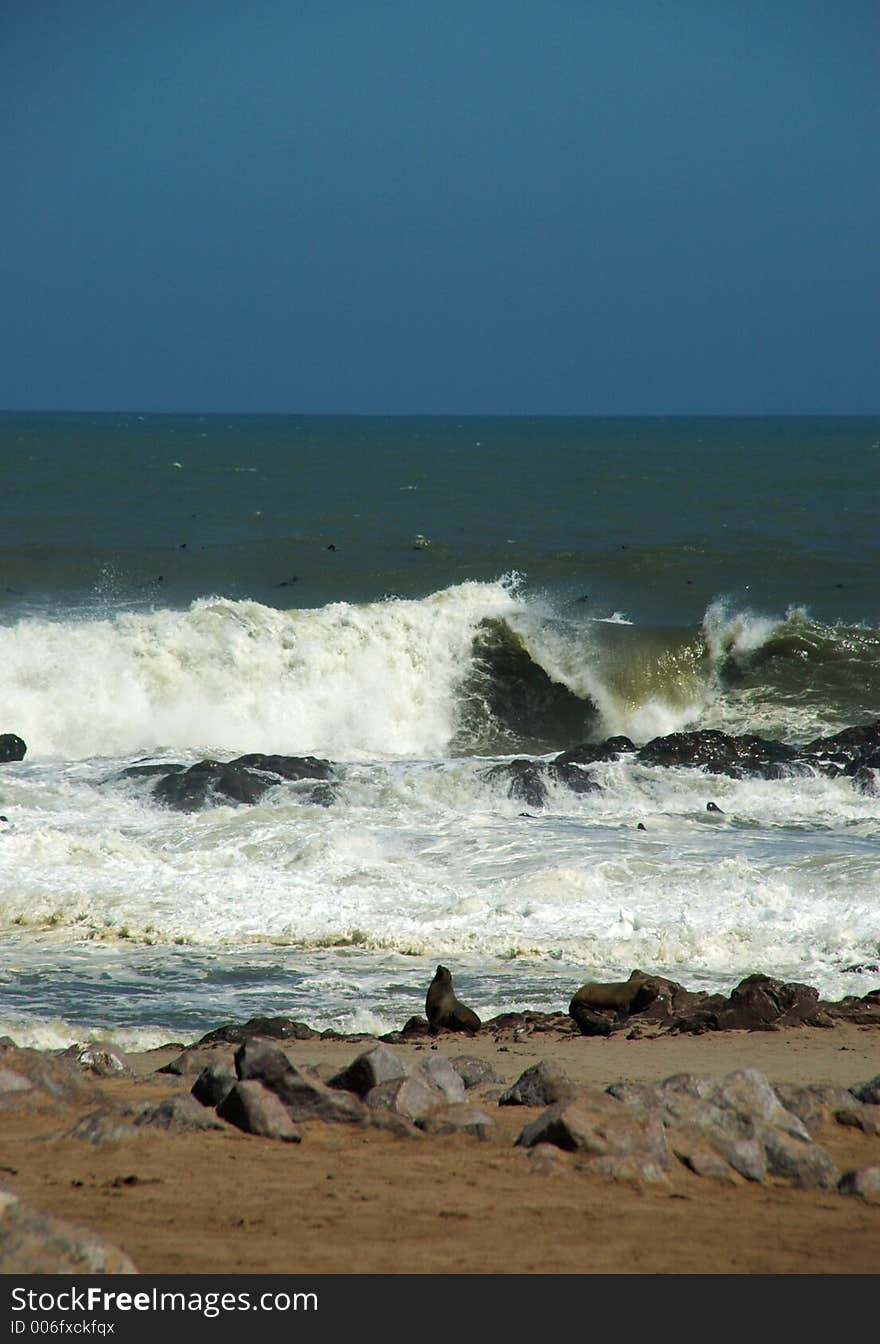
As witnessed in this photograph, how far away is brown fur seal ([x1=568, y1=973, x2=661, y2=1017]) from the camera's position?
31.0ft

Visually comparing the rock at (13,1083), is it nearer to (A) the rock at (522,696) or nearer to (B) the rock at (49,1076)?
(B) the rock at (49,1076)

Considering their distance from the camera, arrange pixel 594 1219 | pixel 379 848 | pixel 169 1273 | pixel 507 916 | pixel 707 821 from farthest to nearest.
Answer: pixel 707 821
pixel 379 848
pixel 507 916
pixel 594 1219
pixel 169 1273

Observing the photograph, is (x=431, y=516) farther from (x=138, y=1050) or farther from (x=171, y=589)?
(x=138, y=1050)

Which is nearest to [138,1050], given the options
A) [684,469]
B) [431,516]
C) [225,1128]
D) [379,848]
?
[225,1128]

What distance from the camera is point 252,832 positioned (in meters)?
14.4

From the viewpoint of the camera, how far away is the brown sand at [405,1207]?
4.81 m

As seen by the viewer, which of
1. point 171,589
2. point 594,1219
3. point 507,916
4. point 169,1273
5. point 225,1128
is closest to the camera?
point 169,1273

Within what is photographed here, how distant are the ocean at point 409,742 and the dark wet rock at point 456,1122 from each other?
2934mm

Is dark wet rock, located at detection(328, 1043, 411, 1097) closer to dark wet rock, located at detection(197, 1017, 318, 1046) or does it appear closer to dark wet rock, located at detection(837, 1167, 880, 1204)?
dark wet rock, located at detection(197, 1017, 318, 1046)

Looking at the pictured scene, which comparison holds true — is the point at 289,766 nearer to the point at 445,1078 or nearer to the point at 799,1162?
the point at 445,1078

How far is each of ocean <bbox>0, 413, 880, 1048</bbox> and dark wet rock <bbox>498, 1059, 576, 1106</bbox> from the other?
2.65 metres

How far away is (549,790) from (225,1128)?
11256 mm

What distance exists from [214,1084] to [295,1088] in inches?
14.2

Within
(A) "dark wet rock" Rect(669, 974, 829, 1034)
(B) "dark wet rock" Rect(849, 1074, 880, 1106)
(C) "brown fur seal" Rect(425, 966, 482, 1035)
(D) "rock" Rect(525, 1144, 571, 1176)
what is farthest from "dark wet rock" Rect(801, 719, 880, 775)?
(D) "rock" Rect(525, 1144, 571, 1176)
